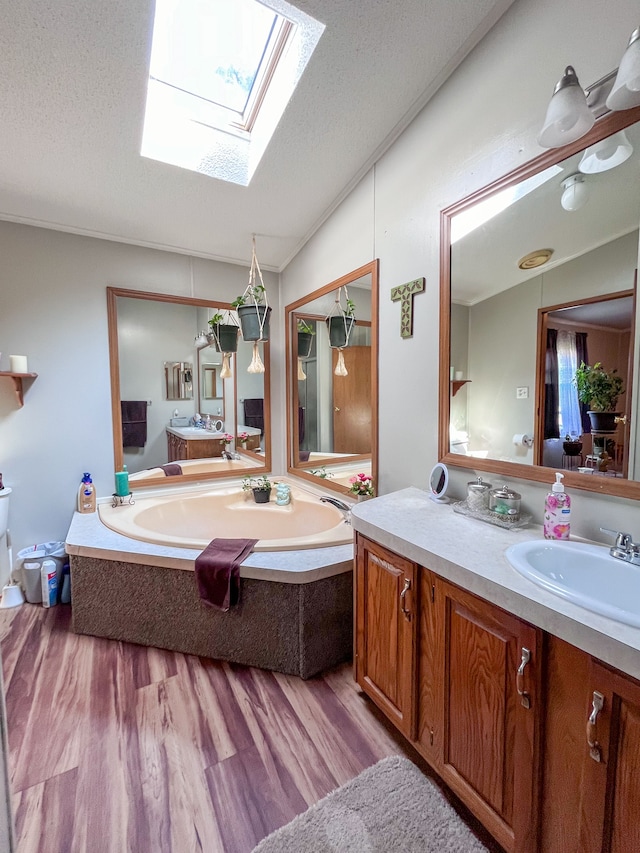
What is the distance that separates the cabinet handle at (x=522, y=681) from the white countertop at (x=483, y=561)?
0.09m

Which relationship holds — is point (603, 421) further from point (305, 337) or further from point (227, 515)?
point (227, 515)

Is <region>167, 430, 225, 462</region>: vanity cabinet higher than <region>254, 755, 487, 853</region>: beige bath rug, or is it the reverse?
<region>167, 430, 225, 462</region>: vanity cabinet

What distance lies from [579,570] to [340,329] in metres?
1.86

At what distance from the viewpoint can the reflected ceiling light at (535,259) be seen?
1.29 meters

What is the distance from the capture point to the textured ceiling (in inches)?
49.8

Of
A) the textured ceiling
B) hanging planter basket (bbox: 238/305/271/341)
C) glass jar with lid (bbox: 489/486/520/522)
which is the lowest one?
glass jar with lid (bbox: 489/486/520/522)

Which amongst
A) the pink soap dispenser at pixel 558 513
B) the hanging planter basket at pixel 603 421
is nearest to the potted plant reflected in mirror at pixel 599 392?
the hanging planter basket at pixel 603 421

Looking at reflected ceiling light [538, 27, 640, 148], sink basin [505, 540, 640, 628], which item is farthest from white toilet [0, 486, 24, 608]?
reflected ceiling light [538, 27, 640, 148]

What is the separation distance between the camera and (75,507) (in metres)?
2.55

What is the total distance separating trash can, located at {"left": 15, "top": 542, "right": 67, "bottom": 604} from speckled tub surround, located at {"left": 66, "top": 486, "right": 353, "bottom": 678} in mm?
485

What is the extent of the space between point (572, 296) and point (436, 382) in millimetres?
619

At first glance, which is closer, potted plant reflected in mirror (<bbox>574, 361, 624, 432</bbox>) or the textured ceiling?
potted plant reflected in mirror (<bbox>574, 361, 624, 432</bbox>)

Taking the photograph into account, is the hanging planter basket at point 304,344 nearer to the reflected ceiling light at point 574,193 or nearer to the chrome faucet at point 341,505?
the chrome faucet at point 341,505

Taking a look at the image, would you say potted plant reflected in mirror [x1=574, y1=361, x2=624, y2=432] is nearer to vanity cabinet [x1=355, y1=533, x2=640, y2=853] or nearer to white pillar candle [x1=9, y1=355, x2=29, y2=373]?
vanity cabinet [x1=355, y1=533, x2=640, y2=853]
